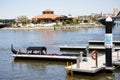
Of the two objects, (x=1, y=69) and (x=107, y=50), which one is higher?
(x=107, y=50)

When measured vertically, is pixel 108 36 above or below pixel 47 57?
above

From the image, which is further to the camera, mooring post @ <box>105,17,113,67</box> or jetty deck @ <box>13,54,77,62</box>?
jetty deck @ <box>13,54,77,62</box>

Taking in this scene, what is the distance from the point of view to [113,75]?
26984mm

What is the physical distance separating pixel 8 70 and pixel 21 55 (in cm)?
530

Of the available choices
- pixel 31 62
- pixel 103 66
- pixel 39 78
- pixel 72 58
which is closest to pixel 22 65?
pixel 31 62

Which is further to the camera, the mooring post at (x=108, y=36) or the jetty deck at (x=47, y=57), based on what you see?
the jetty deck at (x=47, y=57)

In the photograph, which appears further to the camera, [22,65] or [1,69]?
[22,65]

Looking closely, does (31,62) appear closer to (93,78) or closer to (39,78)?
(39,78)

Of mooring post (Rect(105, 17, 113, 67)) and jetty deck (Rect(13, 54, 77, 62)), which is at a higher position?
mooring post (Rect(105, 17, 113, 67))

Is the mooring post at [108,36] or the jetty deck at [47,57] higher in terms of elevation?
the mooring post at [108,36]

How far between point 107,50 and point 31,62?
12221mm

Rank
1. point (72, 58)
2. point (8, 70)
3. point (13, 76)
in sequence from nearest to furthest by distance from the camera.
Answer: point (13, 76) → point (8, 70) → point (72, 58)

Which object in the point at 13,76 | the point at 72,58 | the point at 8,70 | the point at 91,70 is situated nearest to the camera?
the point at 91,70

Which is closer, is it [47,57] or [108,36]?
[108,36]
